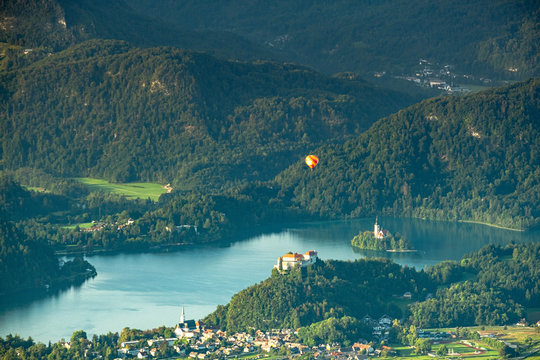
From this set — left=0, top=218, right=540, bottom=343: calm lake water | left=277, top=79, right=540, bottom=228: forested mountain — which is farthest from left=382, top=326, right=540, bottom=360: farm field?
left=277, top=79, right=540, bottom=228: forested mountain

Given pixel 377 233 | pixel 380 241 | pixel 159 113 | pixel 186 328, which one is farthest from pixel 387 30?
pixel 186 328

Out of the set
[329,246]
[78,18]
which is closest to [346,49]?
[78,18]

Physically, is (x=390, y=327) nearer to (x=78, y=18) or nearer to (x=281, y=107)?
(x=281, y=107)

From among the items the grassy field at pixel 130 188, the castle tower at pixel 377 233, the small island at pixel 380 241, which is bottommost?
the small island at pixel 380 241

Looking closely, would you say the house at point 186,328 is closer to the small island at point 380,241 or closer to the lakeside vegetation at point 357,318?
the lakeside vegetation at point 357,318

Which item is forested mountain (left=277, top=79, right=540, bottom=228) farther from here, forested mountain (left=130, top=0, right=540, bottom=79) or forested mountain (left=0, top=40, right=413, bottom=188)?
forested mountain (left=130, top=0, right=540, bottom=79)

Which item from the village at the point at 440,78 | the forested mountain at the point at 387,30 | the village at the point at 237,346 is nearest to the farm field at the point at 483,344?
the village at the point at 237,346
